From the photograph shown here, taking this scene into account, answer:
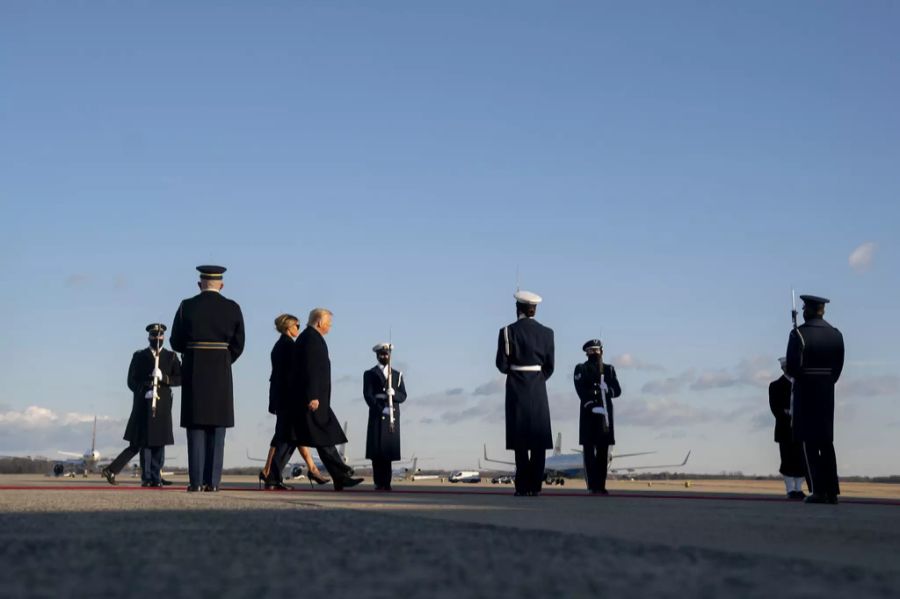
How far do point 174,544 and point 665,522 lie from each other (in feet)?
9.95

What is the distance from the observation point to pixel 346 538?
4.60 metres

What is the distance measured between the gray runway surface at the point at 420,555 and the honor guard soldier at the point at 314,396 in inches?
245

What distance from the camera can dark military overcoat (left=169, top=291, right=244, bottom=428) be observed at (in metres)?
11.9

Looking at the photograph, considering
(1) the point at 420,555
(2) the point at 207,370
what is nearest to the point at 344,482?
(2) the point at 207,370

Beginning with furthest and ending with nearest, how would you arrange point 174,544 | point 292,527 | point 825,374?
point 825,374
point 292,527
point 174,544


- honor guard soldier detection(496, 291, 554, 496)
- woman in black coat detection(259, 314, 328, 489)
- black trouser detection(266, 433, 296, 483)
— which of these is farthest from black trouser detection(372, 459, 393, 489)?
honor guard soldier detection(496, 291, 554, 496)

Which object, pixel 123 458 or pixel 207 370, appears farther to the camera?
pixel 123 458

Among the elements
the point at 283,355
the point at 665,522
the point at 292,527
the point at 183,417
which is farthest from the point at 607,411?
the point at 292,527

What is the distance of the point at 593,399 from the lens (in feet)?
50.1

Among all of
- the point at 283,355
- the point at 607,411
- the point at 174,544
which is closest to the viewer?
the point at 174,544

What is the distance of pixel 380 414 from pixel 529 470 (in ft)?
12.2

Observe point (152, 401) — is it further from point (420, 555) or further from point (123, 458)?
point (420, 555)

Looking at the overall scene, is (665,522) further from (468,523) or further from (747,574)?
(747,574)

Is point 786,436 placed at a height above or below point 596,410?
below
